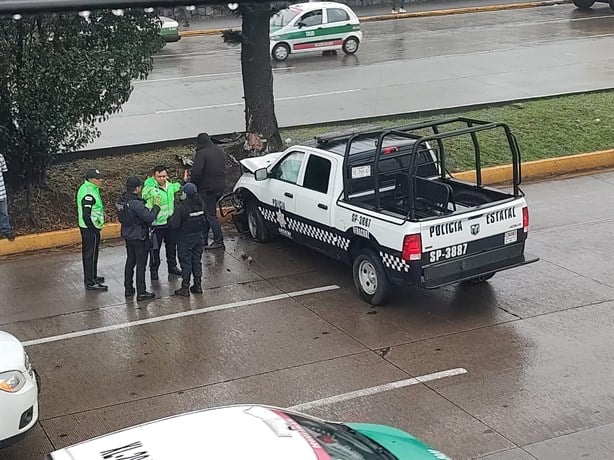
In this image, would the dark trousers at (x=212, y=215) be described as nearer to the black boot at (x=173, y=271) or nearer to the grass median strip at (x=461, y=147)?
the black boot at (x=173, y=271)

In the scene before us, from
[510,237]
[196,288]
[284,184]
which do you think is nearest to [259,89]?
[284,184]

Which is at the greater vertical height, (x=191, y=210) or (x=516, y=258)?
(x=191, y=210)

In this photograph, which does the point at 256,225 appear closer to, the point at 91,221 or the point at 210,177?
the point at 210,177

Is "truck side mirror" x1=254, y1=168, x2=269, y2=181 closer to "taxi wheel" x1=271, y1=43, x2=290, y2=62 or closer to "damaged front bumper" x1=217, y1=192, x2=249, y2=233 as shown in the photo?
"damaged front bumper" x1=217, y1=192, x2=249, y2=233

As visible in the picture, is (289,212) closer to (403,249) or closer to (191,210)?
(191,210)

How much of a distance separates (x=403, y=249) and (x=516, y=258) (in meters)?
1.43

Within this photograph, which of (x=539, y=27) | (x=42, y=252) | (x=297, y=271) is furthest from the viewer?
(x=539, y=27)

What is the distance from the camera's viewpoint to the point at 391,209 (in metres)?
10.8

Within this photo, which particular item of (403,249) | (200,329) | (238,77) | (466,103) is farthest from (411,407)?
(238,77)

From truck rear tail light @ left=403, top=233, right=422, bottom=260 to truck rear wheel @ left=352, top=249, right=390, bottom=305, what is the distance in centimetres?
54

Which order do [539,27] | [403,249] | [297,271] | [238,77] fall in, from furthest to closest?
[539,27] → [238,77] → [297,271] → [403,249]

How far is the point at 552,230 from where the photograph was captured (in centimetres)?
1278

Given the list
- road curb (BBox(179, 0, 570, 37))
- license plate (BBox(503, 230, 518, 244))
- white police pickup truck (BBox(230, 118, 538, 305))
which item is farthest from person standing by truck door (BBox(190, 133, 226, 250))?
road curb (BBox(179, 0, 570, 37))

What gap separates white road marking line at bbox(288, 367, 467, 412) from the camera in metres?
8.00
